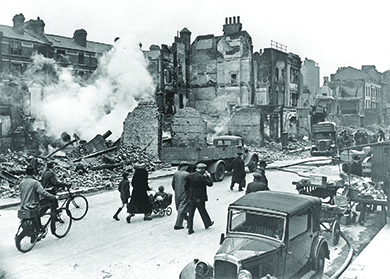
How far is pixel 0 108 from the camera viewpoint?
20391 mm

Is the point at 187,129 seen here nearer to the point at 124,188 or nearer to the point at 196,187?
the point at 124,188

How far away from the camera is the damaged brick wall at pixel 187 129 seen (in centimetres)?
2264

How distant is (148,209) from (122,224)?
751mm

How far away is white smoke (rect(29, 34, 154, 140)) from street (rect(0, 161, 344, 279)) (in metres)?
13.8

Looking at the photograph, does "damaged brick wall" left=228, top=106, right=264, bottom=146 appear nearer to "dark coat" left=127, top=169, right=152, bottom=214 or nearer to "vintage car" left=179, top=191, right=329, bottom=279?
"dark coat" left=127, top=169, right=152, bottom=214

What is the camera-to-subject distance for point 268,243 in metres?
5.55

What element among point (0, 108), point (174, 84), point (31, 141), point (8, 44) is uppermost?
point (8, 44)

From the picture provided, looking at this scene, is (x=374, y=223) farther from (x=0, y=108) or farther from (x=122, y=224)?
(x=0, y=108)

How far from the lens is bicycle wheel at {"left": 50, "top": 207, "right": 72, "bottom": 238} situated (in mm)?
8438

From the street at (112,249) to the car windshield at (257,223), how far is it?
1.55 meters

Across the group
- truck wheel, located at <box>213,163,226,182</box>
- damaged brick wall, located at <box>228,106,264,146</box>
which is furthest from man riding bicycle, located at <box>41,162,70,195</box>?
damaged brick wall, located at <box>228,106,264,146</box>

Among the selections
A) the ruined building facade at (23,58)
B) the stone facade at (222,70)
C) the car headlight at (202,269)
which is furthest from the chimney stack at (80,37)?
the car headlight at (202,269)

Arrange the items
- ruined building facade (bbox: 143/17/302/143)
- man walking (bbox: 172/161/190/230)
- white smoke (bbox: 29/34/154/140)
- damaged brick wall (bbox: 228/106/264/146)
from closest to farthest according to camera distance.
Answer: man walking (bbox: 172/161/190/230), white smoke (bbox: 29/34/154/140), damaged brick wall (bbox: 228/106/264/146), ruined building facade (bbox: 143/17/302/143)

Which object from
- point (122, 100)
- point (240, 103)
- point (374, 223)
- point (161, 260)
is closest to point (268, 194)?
point (161, 260)
